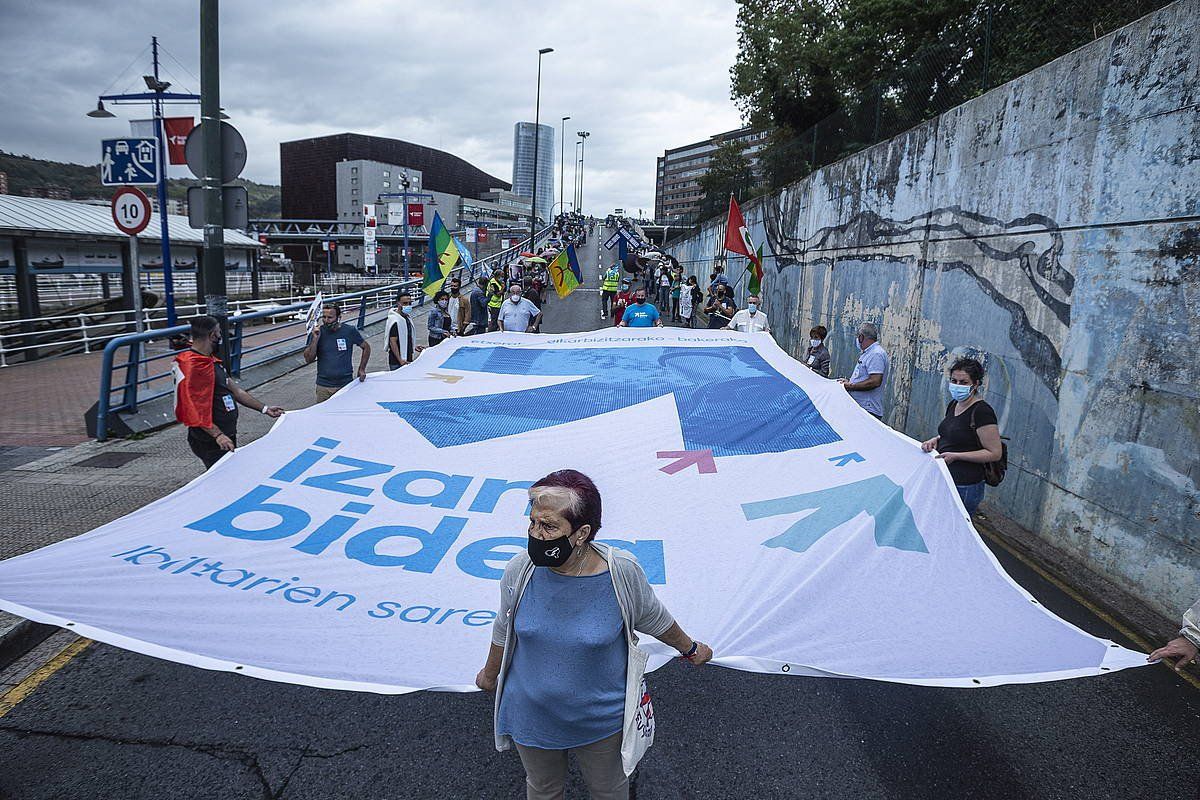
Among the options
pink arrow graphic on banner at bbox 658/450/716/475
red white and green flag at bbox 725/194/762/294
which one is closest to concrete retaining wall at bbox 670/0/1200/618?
pink arrow graphic on banner at bbox 658/450/716/475

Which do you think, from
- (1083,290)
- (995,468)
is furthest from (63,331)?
(1083,290)

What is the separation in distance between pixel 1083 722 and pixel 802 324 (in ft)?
42.5

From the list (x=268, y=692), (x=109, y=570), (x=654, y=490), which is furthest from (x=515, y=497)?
(x=109, y=570)

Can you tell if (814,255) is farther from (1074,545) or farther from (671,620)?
(671,620)

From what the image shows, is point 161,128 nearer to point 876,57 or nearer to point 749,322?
point 749,322

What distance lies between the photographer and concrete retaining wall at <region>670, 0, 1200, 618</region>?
18.4 ft

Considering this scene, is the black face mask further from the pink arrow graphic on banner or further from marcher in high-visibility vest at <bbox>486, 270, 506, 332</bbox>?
marcher in high-visibility vest at <bbox>486, 270, 506, 332</bbox>

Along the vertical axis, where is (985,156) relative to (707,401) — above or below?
above

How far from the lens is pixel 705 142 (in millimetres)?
161000

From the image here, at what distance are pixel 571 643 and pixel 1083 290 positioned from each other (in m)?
6.58

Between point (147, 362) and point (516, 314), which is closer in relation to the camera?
point (147, 362)

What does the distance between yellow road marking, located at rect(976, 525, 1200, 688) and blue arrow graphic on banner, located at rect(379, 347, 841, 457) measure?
241 centimetres

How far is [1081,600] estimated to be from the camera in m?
5.75

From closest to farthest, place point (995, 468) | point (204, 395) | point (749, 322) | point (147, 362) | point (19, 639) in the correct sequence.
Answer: point (19, 639)
point (995, 468)
point (204, 395)
point (147, 362)
point (749, 322)
